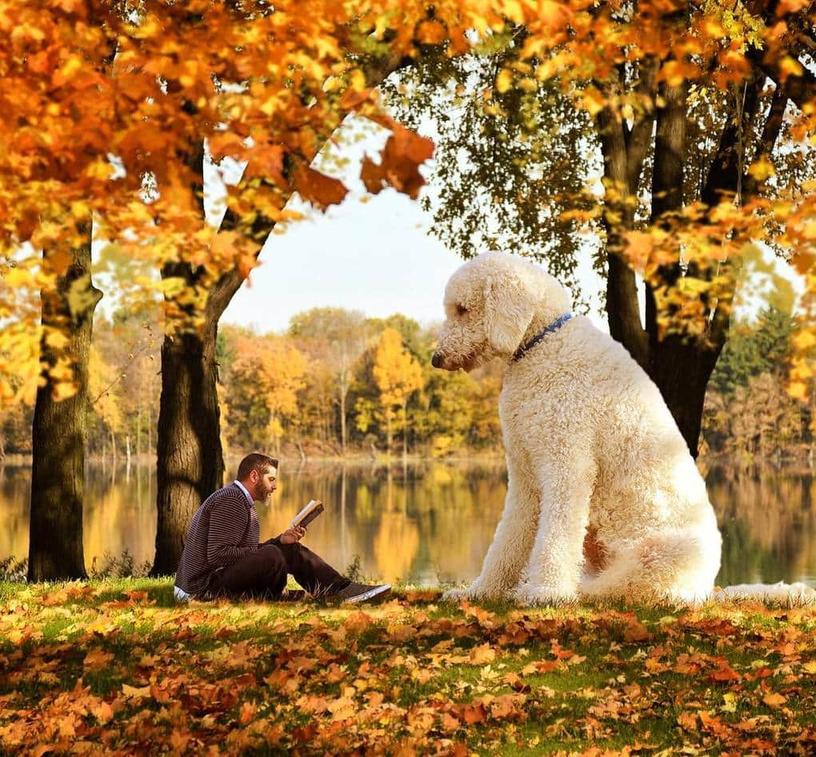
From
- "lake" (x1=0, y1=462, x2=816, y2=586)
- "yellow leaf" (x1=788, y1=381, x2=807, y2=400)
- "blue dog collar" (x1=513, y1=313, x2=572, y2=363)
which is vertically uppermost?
"blue dog collar" (x1=513, y1=313, x2=572, y2=363)

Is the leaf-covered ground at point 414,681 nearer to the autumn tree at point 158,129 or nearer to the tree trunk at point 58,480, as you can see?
the autumn tree at point 158,129

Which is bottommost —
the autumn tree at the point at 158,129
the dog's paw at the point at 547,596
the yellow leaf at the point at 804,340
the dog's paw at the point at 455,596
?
the dog's paw at the point at 455,596

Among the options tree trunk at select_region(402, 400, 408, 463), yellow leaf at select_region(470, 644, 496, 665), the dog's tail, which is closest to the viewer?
yellow leaf at select_region(470, 644, 496, 665)

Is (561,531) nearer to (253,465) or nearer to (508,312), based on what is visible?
(508,312)

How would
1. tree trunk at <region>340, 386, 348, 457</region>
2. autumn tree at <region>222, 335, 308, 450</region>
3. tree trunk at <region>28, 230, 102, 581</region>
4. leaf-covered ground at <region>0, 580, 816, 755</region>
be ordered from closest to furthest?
leaf-covered ground at <region>0, 580, 816, 755</region>
tree trunk at <region>28, 230, 102, 581</region>
tree trunk at <region>340, 386, 348, 457</region>
autumn tree at <region>222, 335, 308, 450</region>

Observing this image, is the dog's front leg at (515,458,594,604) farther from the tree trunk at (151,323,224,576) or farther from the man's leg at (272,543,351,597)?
the tree trunk at (151,323,224,576)

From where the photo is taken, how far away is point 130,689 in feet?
18.2

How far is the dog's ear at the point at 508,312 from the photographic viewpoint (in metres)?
7.00

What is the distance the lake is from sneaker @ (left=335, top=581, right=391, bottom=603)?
761cm

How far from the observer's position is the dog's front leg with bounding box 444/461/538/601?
7336 mm

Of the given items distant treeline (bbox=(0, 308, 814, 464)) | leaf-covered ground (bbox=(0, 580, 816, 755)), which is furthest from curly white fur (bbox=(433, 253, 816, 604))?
distant treeline (bbox=(0, 308, 814, 464))

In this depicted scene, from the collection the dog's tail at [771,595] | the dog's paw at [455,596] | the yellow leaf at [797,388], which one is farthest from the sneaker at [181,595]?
the yellow leaf at [797,388]

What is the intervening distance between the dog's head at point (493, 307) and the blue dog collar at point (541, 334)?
35mm

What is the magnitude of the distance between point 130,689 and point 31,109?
297cm
